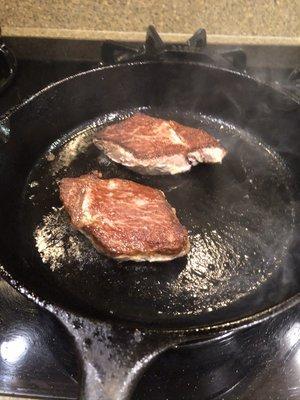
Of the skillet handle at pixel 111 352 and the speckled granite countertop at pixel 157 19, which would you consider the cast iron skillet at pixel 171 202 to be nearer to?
the skillet handle at pixel 111 352

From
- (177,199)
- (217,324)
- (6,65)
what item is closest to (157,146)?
(177,199)

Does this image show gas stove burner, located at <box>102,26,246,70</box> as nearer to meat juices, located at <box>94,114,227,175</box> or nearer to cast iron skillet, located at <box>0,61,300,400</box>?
cast iron skillet, located at <box>0,61,300,400</box>

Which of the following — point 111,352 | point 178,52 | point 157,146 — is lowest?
point 111,352

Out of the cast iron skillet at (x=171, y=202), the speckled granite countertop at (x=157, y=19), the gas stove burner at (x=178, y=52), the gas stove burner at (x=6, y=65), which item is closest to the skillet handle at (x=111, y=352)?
the cast iron skillet at (x=171, y=202)

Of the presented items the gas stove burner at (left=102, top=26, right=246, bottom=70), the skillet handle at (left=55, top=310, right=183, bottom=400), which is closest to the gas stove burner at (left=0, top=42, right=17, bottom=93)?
the gas stove burner at (left=102, top=26, right=246, bottom=70)

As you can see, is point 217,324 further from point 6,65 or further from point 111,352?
point 6,65

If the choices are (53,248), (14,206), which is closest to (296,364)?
(53,248)
